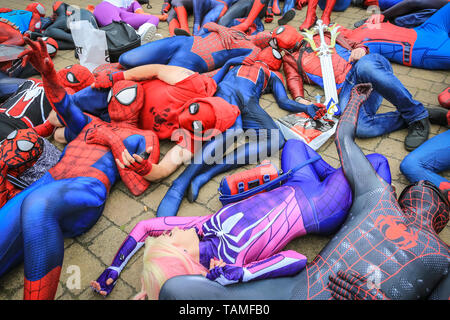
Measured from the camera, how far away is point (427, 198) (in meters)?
1.87

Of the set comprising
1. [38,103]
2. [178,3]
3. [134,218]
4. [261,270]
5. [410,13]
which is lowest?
[134,218]

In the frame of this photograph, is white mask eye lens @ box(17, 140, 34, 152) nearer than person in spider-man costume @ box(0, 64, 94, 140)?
Yes

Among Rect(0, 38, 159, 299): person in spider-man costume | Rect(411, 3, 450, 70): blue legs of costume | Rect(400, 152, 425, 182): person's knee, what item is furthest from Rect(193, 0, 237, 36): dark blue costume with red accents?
Rect(400, 152, 425, 182): person's knee

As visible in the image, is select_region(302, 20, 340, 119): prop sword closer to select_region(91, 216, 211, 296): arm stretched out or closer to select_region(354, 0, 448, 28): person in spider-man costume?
select_region(354, 0, 448, 28): person in spider-man costume

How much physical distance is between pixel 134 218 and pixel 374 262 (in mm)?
1830

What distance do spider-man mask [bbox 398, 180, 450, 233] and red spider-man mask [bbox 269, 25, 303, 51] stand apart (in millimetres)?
2323

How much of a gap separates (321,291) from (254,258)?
0.43 meters

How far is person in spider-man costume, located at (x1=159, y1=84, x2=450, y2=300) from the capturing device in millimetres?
1439

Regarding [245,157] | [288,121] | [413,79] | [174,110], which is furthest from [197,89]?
[413,79]

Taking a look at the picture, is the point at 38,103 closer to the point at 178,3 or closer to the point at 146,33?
the point at 146,33

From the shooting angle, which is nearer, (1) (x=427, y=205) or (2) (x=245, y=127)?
(1) (x=427, y=205)

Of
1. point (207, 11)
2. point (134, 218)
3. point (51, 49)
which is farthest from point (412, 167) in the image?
point (51, 49)

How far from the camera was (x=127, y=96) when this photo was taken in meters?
2.64

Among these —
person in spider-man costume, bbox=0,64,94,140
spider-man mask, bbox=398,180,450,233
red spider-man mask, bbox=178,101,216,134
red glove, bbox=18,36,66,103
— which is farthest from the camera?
person in spider-man costume, bbox=0,64,94,140
